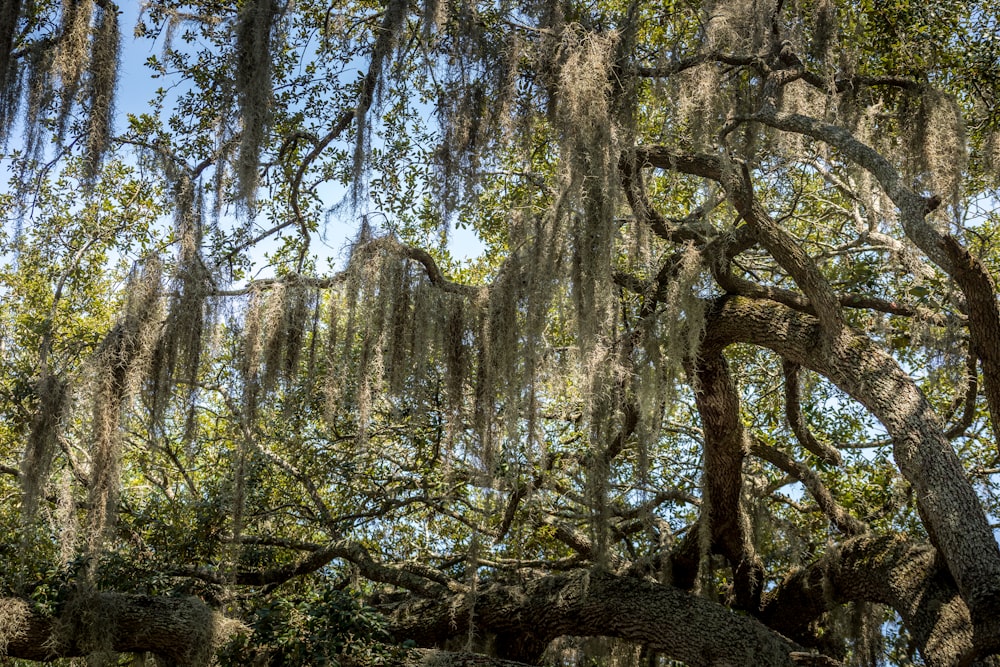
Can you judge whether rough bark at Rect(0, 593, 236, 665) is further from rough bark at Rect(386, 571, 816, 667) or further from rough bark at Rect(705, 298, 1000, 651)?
rough bark at Rect(705, 298, 1000, 651)

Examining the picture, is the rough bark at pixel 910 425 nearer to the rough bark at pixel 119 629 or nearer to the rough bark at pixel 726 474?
the rough bark at pixel 726 474

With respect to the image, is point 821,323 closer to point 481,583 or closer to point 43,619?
point 481,583

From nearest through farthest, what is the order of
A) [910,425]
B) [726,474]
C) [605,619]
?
[910,425], [605,619], [726,474]

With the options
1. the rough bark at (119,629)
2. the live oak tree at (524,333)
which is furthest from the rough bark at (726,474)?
the rough bark at (119,629)

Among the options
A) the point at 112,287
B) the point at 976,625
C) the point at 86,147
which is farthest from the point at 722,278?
the point at 112,287

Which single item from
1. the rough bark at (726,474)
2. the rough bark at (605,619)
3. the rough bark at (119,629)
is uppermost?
the rough bark at (726,474)

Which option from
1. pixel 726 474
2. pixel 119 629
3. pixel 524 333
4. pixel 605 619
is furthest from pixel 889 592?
pixel 119 629

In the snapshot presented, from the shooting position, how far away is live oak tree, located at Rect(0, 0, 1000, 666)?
4.18 metres

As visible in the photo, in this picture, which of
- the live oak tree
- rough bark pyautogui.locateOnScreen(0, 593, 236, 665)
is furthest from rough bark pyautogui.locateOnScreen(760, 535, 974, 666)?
rough bark pyautogui.locateOnScreen(0, 593, 236, 665)

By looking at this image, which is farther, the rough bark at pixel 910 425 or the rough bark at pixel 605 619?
the rough bark at pixel 605 619

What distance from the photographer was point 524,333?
14.3 feet

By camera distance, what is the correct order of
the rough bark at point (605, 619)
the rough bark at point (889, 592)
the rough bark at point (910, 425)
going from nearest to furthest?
the rough bark at point (910, 425) → the rough bark at point (889, 592) → the rough bark at point (605, 619)

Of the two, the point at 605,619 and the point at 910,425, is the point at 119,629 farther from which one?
the point at 910,425

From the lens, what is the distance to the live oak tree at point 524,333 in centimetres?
418
